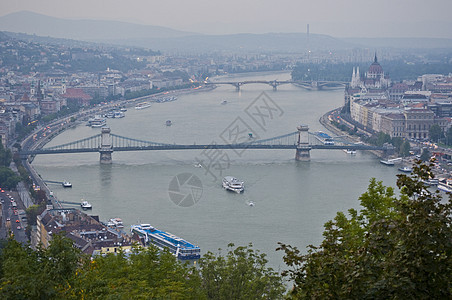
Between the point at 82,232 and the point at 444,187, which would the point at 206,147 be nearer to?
the point at 444,187

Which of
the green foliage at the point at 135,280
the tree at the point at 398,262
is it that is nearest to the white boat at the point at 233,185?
the green foliage at the point at 135,280

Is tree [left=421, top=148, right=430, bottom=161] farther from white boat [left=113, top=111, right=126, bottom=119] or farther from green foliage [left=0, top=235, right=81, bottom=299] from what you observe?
green foliage [left=0, top=235, right=81, bottom=299]

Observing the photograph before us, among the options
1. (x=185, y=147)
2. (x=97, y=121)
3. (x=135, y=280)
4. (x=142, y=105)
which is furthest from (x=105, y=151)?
(x=142, y=105)

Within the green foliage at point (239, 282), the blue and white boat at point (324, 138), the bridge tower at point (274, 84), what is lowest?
the blue and white boat at point (324, 138)

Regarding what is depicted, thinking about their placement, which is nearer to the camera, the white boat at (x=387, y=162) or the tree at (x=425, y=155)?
the white boat at (x=387, y=162)

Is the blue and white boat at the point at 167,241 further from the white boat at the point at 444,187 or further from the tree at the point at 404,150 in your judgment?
the tree at the point at 404,150

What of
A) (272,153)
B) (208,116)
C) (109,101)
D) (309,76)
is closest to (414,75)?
(309,76)

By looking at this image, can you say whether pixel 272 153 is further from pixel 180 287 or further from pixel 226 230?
pixel 180 287
